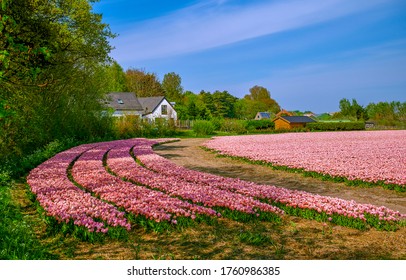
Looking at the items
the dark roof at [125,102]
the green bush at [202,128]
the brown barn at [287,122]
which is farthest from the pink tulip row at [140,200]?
the dark roof at [125,102]

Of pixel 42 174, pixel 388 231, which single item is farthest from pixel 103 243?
pixel 42 174

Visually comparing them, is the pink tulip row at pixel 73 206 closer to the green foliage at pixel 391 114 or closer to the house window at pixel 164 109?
the green foliage at pixel 391 114

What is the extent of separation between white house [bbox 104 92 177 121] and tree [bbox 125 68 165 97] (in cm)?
1672

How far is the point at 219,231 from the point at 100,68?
30.3 m

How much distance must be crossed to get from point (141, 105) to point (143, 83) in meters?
23.3

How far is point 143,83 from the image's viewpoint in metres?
97.2

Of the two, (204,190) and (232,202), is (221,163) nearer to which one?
(204,190)

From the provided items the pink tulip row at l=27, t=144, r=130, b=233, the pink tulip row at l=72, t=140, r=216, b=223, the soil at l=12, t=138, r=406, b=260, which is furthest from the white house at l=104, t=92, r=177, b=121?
the soil at l=12, t=138, r=406, b=260

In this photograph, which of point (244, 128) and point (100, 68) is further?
point (244, 128)

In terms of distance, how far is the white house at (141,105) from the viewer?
71.3m

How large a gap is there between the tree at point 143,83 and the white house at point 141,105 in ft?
54.9

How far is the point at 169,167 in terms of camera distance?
14.6 m

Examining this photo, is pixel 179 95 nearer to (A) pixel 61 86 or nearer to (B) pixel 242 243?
(A) pixel 61 86
